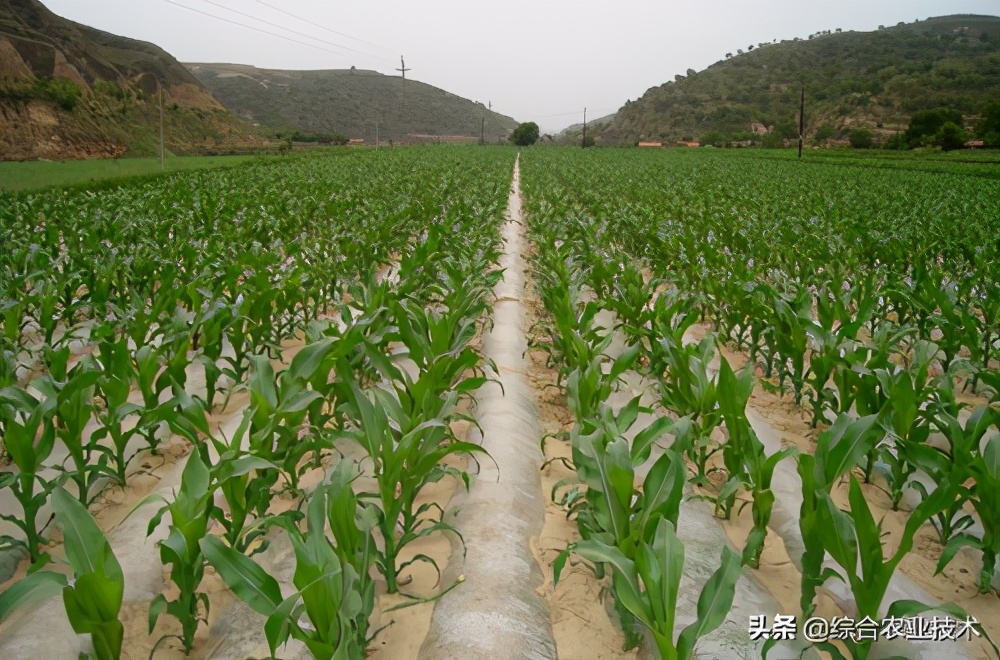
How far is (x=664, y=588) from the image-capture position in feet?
5.77

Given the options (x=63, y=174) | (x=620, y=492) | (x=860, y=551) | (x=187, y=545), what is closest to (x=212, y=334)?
(x=187, y=545)

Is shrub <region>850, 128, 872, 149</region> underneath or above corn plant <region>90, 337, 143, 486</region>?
above

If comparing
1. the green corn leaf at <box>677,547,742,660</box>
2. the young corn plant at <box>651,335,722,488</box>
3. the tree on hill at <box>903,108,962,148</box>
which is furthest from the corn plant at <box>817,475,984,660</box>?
the tree on hill at <box>903,108,962,148</box>

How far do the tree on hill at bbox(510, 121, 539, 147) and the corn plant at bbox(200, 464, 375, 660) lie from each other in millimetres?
74869

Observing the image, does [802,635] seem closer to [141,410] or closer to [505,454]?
[505,454]

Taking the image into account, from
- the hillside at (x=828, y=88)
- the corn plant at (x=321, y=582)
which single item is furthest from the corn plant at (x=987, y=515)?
the hillside at (x=828, y=88)

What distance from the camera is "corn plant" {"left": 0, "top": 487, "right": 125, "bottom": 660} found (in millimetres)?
1662

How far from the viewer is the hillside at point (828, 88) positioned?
60.1m

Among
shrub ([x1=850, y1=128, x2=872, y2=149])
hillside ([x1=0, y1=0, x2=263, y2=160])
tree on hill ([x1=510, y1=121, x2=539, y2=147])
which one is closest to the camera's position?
hillside ([x1=0, y1=0, x2=263, y2=160])

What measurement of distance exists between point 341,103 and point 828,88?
70595mm

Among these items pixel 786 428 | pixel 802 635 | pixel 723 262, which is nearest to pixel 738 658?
pixel 802 635

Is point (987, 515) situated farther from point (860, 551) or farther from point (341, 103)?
point (341, 103)

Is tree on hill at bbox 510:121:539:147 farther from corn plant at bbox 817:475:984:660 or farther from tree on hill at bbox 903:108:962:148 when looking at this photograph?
corn plant at bbox 817:475:984:660

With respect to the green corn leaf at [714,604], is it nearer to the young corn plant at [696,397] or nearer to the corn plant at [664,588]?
the corn plant at [664,588]
